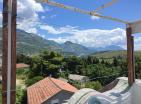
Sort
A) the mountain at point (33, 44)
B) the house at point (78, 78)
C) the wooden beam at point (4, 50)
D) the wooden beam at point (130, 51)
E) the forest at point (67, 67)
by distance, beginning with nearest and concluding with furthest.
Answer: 1. the wooden beam at point (4, 50)
2. the wooden beam at point (130, 51)
3. the mountain at point (33, 44)
4. the house at point (78, 78)
5. the forest at point (67, 67)

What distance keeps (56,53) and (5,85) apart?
26068mm

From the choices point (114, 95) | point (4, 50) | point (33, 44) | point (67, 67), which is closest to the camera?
point (4, 50)

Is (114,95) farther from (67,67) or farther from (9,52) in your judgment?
(67,67)

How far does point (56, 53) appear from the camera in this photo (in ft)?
95.3

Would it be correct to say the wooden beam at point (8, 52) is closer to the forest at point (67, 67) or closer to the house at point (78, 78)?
the forest at point (67, 67)

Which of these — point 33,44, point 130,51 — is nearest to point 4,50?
point 130,51

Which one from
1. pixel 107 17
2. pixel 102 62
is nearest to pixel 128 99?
pixel 107 17

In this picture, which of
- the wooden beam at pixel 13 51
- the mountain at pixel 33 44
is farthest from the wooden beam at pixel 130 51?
the wooden beam at pixel 13 51

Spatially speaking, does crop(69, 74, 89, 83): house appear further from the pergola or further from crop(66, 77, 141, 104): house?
the pergola

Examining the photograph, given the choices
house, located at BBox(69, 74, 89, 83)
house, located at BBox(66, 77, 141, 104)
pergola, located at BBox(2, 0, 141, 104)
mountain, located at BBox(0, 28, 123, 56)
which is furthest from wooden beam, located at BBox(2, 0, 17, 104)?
house, located at BBox(69, 74, 89, 83)

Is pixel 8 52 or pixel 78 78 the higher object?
pixel 8 52

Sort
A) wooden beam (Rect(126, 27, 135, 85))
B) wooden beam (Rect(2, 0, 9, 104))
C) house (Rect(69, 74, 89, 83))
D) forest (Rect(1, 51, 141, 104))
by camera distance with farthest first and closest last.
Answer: forest (Rect(1, 51, 141, 104))
house (Rect(69, 74, 89, 83))
wooden beam (Rect(126, 27, 135, 85))
wooden beam (Rect(2, 0, 9, 104))

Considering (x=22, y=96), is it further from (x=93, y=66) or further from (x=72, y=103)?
(x=93, y=66)

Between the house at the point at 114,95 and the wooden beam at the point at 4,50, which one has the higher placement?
the wooden beam at the point at 4,50
